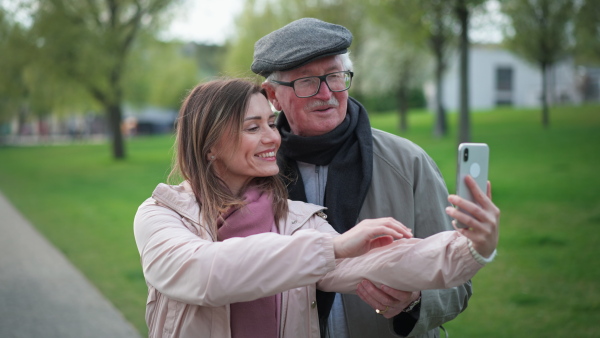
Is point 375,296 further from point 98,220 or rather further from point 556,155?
point 556,155

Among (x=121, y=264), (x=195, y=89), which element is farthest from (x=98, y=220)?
(x=195, y=89)

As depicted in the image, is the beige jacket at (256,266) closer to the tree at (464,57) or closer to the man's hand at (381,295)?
the man's hand at (381,295)

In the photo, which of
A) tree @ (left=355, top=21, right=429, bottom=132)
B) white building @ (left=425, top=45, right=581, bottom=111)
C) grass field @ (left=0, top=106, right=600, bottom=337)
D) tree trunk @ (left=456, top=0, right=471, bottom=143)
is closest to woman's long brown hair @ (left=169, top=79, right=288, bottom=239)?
grass field @ (left=0, top=106, right=600, bottom=337)

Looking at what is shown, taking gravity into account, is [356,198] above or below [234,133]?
below

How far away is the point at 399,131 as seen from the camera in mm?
31078

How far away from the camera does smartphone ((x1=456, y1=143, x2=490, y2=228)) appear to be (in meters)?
1.90

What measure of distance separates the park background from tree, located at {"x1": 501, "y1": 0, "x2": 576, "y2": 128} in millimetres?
69

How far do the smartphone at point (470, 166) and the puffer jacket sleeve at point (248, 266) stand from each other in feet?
1.44

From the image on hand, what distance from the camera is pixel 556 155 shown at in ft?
58.4

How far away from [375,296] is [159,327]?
31.9 inches

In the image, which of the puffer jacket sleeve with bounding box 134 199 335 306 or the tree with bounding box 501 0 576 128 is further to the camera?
the tree with bounding box 501 0 576 128

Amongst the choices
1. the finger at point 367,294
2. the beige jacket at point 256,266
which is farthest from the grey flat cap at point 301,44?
the finger at point 367,294

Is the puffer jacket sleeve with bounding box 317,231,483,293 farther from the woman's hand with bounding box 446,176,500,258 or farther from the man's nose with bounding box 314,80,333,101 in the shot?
the man's nose with bounding box 314,80,333,101

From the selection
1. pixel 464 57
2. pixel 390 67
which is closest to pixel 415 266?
pixel 464 57
